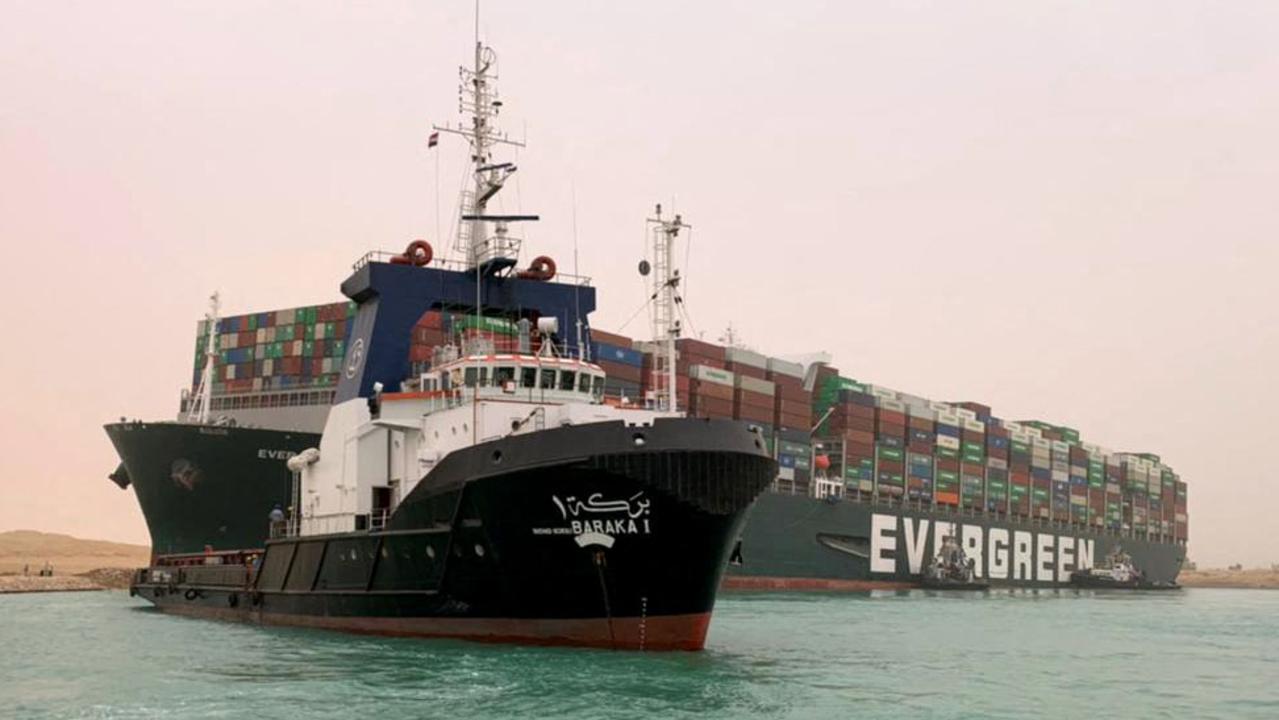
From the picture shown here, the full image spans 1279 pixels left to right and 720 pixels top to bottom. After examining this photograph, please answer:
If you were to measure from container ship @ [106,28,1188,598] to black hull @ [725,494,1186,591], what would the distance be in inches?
5.8

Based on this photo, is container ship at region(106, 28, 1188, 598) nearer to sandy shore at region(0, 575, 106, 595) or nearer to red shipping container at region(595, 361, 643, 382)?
red shipping container at region(595, 361, 643, 382)

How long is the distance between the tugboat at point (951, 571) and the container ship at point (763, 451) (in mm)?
470

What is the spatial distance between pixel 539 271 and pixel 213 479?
18199 mm

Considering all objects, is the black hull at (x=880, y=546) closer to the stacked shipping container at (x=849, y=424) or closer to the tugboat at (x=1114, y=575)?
the tugboat at (x=1114, y=575)

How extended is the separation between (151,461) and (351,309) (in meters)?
14.1

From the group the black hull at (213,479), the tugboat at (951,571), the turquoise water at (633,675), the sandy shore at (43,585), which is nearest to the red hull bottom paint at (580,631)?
the turquoise water at (633,675)

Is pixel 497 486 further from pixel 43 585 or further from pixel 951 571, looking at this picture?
pixel 951 571

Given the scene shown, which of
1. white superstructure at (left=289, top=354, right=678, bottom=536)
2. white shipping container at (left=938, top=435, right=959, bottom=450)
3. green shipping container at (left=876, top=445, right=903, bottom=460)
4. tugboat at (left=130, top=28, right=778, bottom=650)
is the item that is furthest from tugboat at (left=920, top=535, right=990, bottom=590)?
white superstructure at (left=289, top=354, right=678, bottom=536)

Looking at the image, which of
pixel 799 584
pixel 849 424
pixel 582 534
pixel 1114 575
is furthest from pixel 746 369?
pixel 582 534

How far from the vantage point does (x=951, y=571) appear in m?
79.1

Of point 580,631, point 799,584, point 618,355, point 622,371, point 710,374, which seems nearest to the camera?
point 580,631

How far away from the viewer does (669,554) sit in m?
23.8

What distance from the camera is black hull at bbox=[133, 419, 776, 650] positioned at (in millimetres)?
23344

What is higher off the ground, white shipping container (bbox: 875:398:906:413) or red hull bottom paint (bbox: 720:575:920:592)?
white shipping container (bbox: 875:398:906:413)
